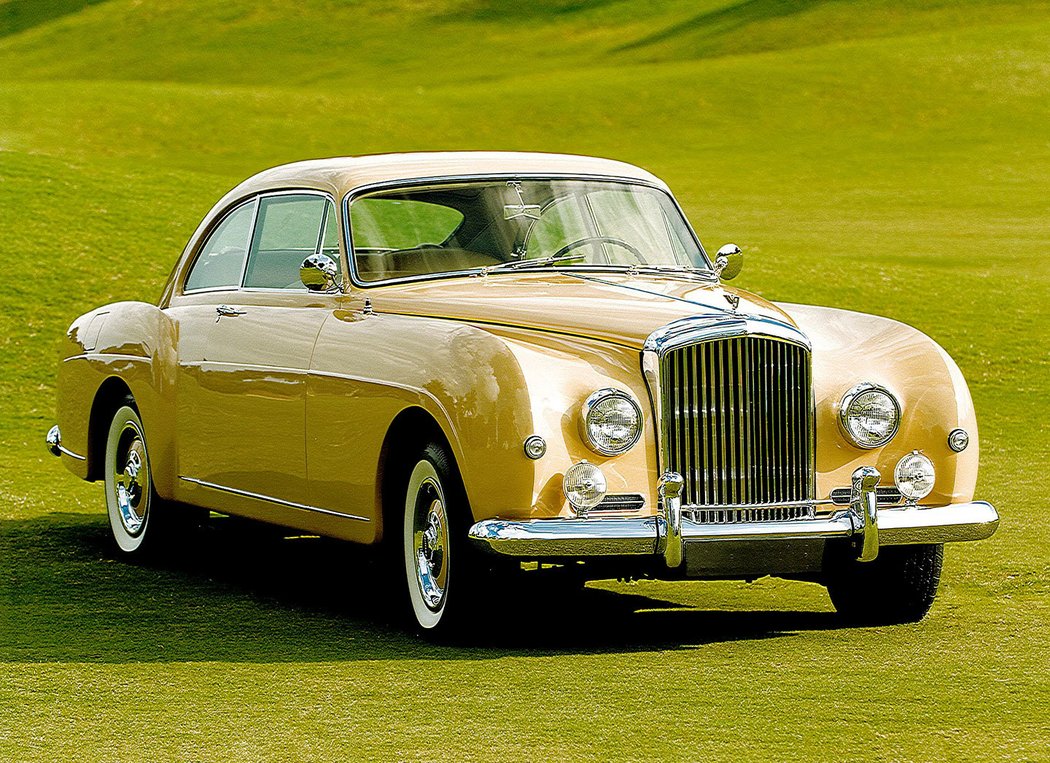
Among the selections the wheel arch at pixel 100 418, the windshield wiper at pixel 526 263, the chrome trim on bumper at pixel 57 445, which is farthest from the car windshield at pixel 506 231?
the chrome trim on bumper at pixel 57 445

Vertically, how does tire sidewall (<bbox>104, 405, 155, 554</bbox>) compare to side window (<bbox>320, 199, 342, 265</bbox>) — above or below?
below

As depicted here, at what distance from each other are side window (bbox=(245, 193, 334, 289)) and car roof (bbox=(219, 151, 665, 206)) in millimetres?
82

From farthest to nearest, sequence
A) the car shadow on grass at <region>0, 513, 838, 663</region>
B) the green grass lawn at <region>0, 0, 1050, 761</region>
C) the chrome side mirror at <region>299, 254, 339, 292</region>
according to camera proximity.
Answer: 1. the chrome side mirror at <region>299, 254, 339, 292</region>
2. the car shadow on grass at <region>0, 513, 838, 663</region>
3. the green grass lawn at <region>0, 0, 1050, 761</region>

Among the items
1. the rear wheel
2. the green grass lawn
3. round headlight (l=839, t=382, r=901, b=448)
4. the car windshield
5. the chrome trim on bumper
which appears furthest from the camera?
the chrome trim on bumper

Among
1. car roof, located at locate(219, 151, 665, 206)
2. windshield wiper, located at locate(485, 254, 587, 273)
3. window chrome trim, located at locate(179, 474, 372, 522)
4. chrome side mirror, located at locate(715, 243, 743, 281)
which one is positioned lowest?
window chrome trim, located at locate(179, 474, 372, 522)

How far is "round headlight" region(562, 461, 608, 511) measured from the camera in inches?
256

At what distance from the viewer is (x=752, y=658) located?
6.51 metres

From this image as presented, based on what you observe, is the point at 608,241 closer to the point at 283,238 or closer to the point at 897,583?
the point at 283,238

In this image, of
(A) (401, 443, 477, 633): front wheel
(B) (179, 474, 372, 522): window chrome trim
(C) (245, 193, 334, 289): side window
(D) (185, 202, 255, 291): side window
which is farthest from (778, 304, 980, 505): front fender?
(D) (185, 202, 255, 291): side window

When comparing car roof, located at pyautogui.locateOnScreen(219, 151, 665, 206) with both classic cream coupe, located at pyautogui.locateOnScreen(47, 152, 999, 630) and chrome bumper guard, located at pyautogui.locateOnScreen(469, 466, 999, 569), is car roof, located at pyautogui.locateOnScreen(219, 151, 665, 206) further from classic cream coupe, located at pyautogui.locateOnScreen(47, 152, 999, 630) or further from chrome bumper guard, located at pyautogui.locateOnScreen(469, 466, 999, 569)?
chrome bumper guard, located at pyautogui.locateOnScreen(469, 466, 999, 569)

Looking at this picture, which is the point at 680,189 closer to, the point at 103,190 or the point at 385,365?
the point at 103,190

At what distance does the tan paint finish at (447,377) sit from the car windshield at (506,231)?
0.12 meters

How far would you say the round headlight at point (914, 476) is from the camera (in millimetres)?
6984

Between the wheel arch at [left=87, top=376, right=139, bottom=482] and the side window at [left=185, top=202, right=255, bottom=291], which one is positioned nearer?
the side window at [left=185, top=202, right=255, bottom=291]
